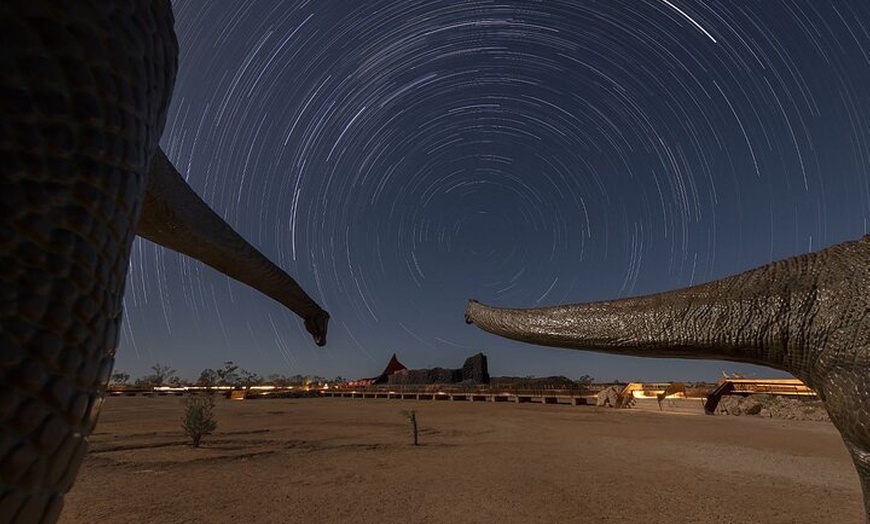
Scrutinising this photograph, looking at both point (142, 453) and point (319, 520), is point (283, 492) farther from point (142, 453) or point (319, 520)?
point (142, 453)

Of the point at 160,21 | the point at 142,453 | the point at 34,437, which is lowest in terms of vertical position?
the point at 142,453

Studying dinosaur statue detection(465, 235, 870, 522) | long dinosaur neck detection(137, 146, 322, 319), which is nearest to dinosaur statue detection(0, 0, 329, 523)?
long dinosaur neck detection(137, 146, 322, 319)

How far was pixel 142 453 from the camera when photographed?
1148cm

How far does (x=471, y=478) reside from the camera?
900cm

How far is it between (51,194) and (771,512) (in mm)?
9016

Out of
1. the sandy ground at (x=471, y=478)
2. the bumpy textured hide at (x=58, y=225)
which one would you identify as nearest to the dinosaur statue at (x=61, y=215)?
the bumpy textured hide at (x=58, y=225)

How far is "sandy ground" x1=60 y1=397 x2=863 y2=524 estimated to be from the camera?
6805 mm

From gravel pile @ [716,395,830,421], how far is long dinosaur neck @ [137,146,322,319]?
2379cm

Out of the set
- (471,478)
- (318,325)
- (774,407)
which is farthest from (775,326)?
(774,407)

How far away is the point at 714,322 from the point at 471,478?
7.73 metres

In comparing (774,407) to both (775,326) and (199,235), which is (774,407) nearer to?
(775,326)

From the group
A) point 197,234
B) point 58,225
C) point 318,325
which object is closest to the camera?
point 58,225

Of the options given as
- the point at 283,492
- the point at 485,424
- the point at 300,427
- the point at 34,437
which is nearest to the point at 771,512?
the point at 283,492

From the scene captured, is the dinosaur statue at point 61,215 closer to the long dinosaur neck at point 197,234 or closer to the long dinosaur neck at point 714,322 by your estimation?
the long dinosaur neck at point 197,234
